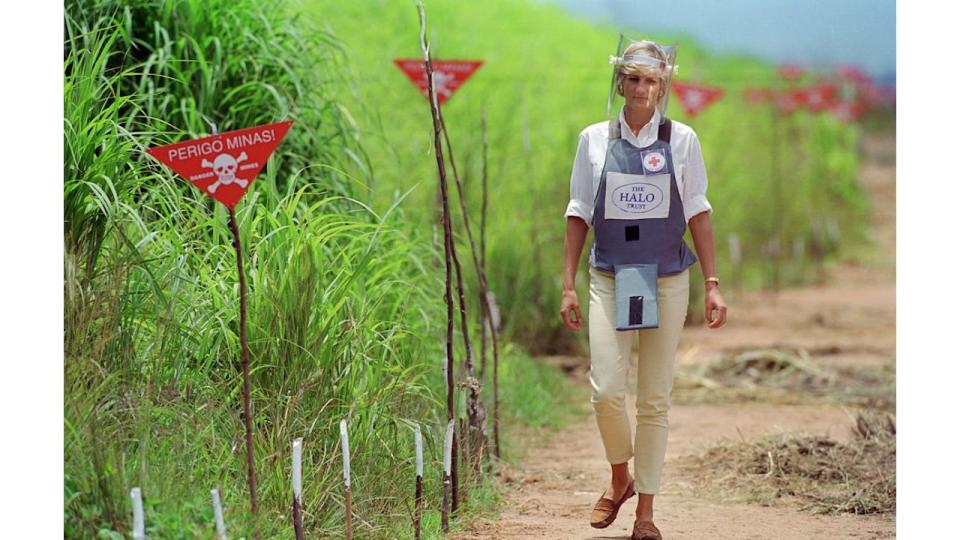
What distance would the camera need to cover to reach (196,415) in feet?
11.8

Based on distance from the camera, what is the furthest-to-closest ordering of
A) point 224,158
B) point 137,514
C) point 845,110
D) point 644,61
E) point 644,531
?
point 845,110, point 644,531, point 644,61, point 224,158, point 137,514

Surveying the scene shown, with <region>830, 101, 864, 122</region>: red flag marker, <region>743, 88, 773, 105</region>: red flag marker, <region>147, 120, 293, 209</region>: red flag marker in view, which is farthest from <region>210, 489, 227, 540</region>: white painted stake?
<region>830, 101, 864, 122</region>: red flag marker

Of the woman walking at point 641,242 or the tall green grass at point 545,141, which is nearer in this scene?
the woman walking at point 641,242

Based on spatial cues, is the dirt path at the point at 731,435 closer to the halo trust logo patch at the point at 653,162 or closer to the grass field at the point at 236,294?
the grass field at the point at 236,294

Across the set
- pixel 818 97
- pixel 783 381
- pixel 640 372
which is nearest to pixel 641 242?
pixel 640 372

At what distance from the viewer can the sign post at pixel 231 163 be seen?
315 cm

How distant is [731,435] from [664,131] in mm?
2314

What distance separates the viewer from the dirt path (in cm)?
421

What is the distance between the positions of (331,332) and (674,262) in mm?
920

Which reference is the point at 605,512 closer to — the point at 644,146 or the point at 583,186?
the point at 583,186

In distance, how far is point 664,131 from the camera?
381cm

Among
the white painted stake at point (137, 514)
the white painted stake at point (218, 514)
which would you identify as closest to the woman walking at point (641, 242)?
the white painted stake at point (218, 514)

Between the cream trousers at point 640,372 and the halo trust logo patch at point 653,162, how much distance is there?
0.93 ft

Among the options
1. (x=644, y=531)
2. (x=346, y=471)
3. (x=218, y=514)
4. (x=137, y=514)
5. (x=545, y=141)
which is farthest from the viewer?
(x=545, y=141)
